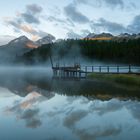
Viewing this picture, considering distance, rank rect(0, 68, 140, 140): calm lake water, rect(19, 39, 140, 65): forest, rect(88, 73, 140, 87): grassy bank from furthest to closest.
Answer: rect(19, 39, 140, 65): forest → rect(88, 73, 140, 87): grassy bank → rect(0, 68, 140, 140): calm lake water

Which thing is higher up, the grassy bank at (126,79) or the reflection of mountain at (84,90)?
the grassy bank at (126,79)

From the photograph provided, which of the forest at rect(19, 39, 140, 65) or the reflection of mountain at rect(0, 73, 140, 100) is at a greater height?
the forest at rect(19, 39, 140, 65)

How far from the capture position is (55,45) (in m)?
188

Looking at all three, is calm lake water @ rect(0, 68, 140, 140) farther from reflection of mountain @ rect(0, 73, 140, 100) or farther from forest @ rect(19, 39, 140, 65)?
forest @ rect(19, 39, 140, 65)

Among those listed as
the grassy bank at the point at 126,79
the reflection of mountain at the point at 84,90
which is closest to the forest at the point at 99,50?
the grassy bank at the point at 126,79

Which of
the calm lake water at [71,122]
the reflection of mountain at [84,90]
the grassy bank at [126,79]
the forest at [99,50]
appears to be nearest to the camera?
the calm lake water at [71,122]

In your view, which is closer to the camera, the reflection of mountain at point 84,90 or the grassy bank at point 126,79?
the reflection of mountain at point 84,90

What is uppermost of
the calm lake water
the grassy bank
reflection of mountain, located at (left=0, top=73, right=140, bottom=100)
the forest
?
the forest

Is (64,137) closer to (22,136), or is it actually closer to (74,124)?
(22,136)

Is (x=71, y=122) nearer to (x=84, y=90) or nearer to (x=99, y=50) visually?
(x=84, y=90)

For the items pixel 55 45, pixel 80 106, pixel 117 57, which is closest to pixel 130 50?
pixel 117 57

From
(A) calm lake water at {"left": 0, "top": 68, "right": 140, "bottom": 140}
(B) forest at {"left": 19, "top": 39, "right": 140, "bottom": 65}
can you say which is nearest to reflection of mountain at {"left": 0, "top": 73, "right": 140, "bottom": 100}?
(A) calm lake water at {"left": 0, "top": 68, "right": 140, "bottom": 140}

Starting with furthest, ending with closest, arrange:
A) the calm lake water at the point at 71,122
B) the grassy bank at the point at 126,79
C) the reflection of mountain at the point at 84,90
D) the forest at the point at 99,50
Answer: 1. the forest at the point at 99,50
2. the grassy bank at the point at 126,79
3. the reflection of mountain at the point at 84,90
4. the calm lake water at the point at 71,122

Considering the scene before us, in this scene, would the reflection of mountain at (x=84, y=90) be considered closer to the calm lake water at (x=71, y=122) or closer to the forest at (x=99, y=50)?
the calm lake water at (x=71, y=122)
